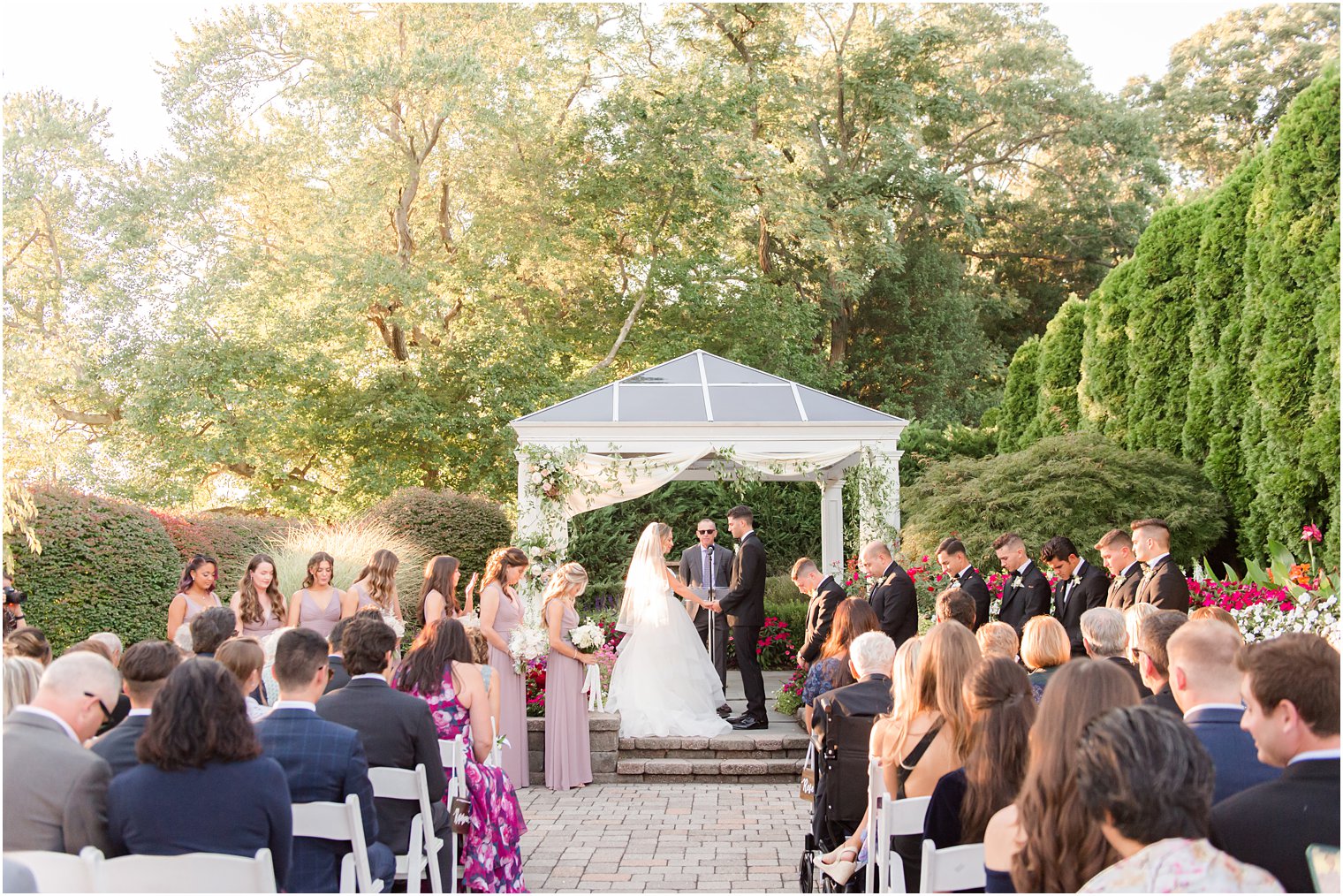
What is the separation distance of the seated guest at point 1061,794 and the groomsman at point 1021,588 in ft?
17.5

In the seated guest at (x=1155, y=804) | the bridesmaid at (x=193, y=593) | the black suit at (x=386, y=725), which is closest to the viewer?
the seated guest at (x=1155, y=804)

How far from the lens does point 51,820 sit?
3145mm

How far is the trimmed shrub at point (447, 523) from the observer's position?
16.4 metres

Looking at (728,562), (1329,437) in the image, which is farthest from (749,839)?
(1329,437)

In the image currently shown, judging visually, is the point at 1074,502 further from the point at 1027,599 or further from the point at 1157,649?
the point at 1157,649

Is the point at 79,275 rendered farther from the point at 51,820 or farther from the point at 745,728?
the point at 51,820

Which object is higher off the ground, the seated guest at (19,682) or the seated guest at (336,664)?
the seated guest at (19,682)

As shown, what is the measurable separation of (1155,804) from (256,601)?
6840 millimetres

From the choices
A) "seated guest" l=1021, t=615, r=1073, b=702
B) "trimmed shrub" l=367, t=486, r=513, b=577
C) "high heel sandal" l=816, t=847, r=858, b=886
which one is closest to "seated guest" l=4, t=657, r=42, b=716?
"high heel sandal" l=816, t=847, r=858, b=886

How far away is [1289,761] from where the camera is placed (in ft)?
8.57

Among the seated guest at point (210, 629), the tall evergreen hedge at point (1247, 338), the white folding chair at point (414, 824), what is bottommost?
the white folding chair at point (414, 824)

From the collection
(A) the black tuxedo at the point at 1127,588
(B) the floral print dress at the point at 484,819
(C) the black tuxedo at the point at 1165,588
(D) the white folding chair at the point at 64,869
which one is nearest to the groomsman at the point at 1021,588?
(A) the black tuxedo at the point at 1127,588

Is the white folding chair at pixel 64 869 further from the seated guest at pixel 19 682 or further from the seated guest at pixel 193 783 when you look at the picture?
the seated guest at pixel 19 682

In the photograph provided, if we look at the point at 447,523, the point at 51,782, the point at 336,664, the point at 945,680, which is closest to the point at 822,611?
the point at 336,664
